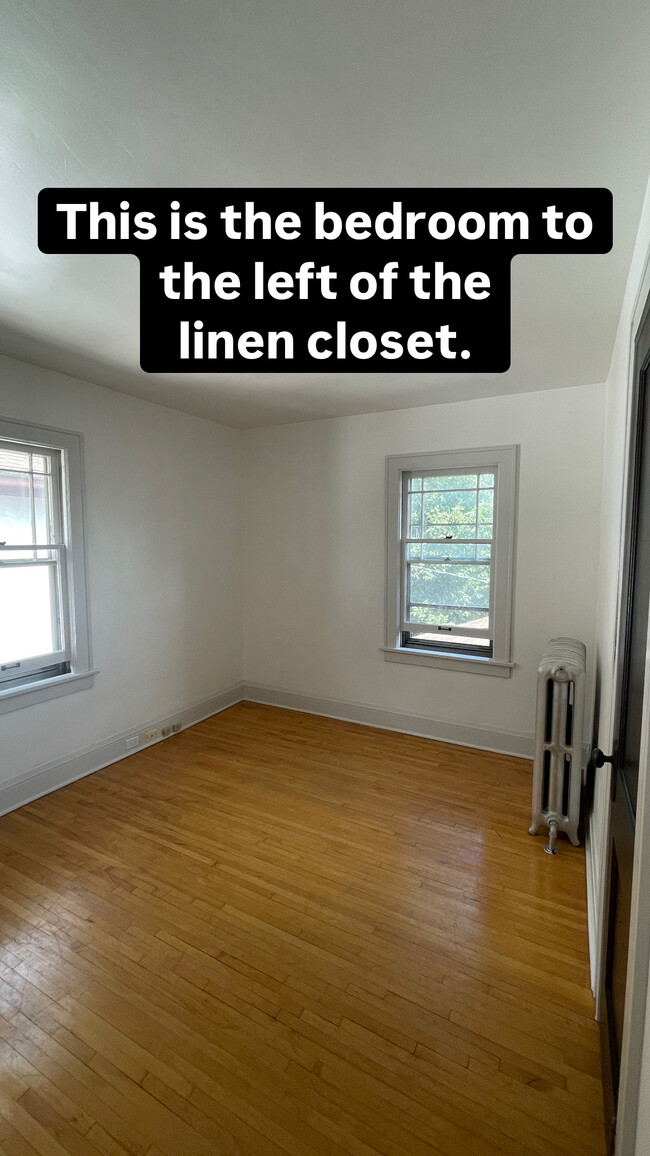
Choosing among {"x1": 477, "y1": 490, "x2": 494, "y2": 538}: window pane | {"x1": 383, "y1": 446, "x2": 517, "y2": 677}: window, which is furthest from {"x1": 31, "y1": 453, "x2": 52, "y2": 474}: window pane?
{"x1": 477, "y1": 490, "x2": 494, "y2": 538}: window pane

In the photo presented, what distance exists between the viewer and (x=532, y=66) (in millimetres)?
1080

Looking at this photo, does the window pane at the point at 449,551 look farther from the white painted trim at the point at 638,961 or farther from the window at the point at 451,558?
the white painted trim at the point at 638,961

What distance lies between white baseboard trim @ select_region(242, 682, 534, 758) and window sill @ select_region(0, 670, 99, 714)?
5.81ft

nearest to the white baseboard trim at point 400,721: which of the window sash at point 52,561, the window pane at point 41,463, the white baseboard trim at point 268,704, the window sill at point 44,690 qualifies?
the white baseboard trim at point 268,704

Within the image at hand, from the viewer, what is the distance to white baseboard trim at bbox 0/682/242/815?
299 centimetres

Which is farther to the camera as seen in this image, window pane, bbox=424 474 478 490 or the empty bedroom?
window pane, bbox=424 474 478 490

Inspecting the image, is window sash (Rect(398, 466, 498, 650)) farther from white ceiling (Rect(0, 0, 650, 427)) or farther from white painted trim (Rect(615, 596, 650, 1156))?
white painted trim (Rect(615, 596, 650, 1156))

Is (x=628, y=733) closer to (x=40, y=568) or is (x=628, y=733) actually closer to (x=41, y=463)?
(x=40, y=568)

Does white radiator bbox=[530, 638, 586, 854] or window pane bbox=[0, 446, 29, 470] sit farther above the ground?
window pane bbox=[0, 446, 29, 470]

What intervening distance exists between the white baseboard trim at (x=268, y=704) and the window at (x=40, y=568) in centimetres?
50

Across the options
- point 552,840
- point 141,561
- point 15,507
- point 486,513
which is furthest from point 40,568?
point 552,840

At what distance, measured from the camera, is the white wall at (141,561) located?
3.14m

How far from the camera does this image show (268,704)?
4805 millimetres

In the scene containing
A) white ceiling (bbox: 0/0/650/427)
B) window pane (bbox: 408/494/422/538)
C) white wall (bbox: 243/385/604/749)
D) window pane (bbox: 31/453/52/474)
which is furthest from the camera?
window pane (bbox: 408/494/422/538)
